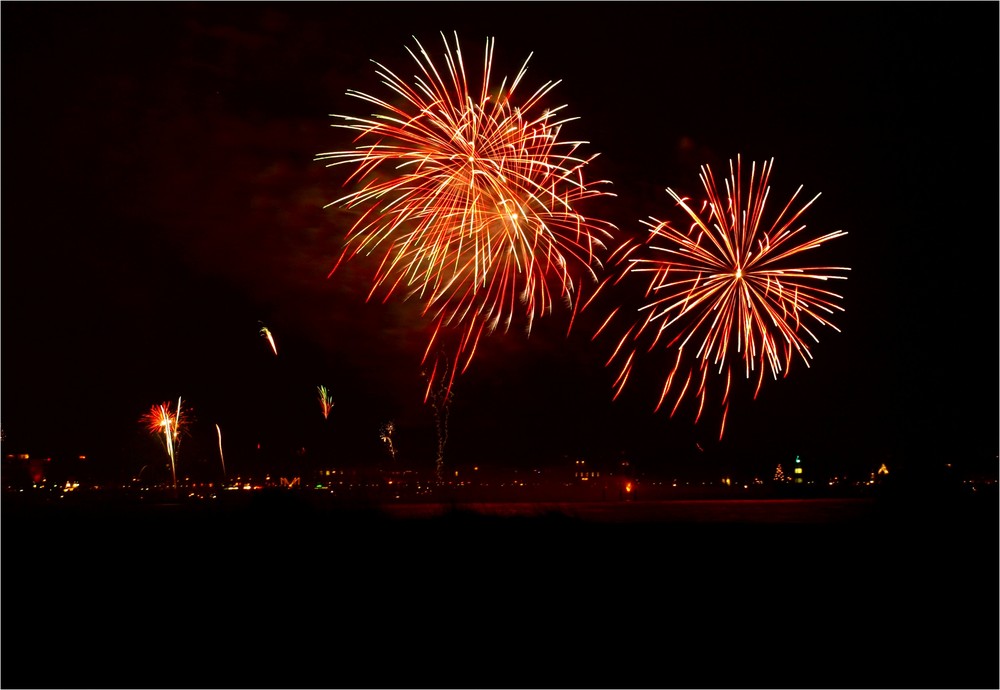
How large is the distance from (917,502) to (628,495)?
1464cm

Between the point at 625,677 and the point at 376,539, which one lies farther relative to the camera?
the point at 376,539

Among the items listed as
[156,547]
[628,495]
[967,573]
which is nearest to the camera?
[967,573]

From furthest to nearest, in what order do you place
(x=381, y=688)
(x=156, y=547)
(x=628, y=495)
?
1. (x=628, y=495)
2. (x=156, y=547)
3. (x=381, y=688)

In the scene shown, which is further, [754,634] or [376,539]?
[376,539]

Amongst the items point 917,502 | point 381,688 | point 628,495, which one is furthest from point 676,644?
point 628,495

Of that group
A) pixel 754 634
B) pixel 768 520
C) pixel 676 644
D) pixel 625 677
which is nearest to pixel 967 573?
pixel 754 634

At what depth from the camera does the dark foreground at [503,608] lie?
7.61 metres

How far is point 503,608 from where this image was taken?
9.59 m

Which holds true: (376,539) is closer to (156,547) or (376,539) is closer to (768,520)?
(156,547)

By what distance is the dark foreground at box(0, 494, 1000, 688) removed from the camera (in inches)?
300

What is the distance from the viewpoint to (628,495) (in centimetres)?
3488

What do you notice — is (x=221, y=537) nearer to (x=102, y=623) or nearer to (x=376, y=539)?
(x=376, y=539)

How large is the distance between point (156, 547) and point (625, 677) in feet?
30.7

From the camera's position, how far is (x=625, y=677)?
24.4ft
